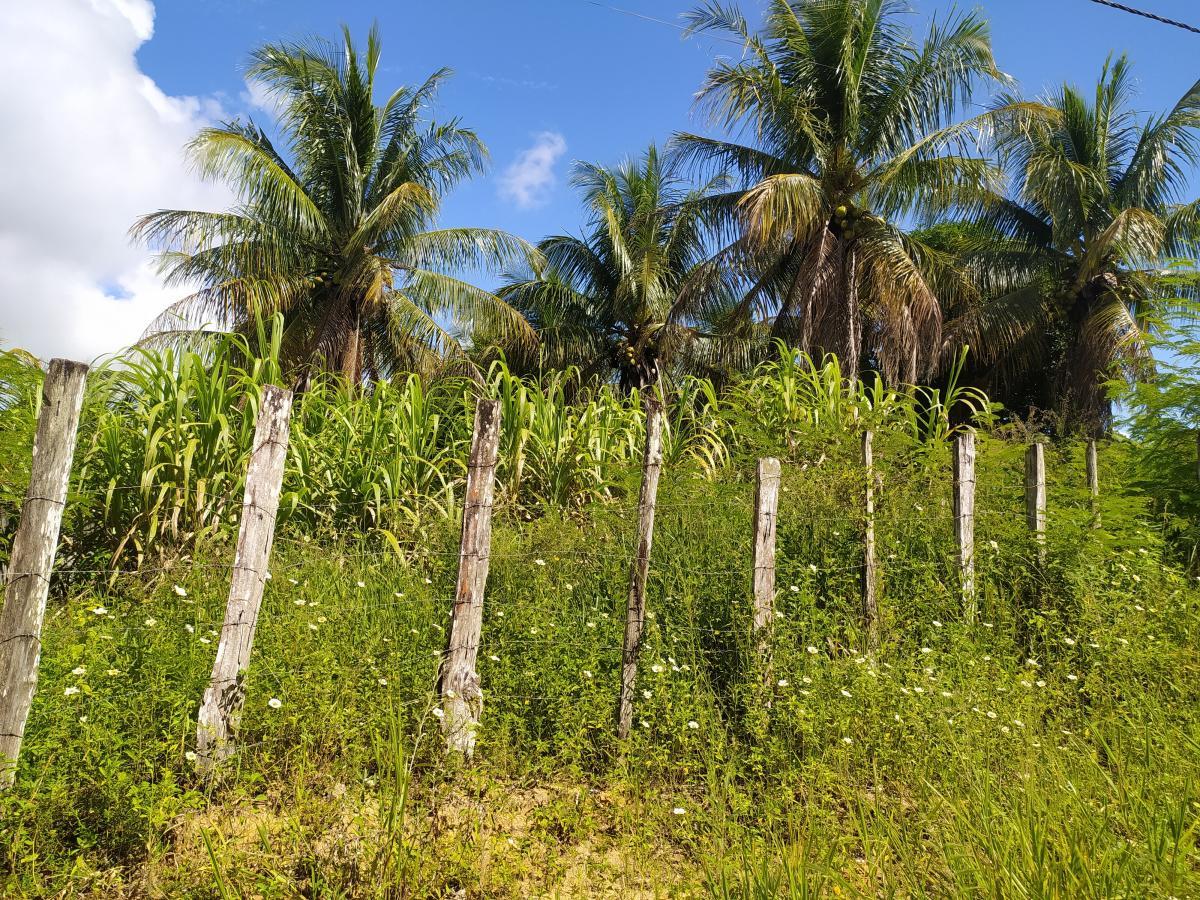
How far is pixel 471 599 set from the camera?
3893mm

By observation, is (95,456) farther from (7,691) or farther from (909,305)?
(909,305)

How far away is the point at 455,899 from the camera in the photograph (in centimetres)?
278

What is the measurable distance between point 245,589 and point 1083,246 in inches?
793

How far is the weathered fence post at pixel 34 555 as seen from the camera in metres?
3.12

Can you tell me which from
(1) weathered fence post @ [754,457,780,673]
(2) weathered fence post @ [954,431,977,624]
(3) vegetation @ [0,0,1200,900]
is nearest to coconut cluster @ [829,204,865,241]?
(3) vegetation @ [0,0,1200,900]

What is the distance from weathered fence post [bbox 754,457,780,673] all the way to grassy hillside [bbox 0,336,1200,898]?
0.11 m

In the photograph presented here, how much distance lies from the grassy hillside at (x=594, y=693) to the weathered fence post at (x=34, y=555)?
0.56 ft

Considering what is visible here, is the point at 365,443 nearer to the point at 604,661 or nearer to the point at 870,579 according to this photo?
the point at 604,661

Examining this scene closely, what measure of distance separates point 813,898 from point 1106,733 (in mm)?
2319

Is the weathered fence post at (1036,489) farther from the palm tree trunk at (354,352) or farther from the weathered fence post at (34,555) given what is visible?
the palm tree trunk at (354,352)

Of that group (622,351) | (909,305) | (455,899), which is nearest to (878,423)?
(455,899)

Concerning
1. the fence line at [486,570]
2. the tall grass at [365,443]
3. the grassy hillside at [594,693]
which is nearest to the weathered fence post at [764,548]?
the fence line at [486,570]

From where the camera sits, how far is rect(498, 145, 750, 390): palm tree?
21016 mm

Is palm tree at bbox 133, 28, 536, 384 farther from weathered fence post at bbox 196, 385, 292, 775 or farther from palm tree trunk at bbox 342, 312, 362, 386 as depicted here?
weathered fence post at bbox 196, 385, 292, 775
